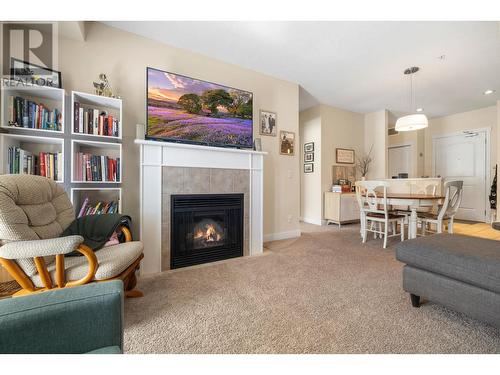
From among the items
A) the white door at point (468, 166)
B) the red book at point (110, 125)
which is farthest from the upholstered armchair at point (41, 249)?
the white door at point (468, 166)

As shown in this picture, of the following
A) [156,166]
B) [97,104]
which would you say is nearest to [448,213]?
[156,166]

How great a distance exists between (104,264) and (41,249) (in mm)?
315

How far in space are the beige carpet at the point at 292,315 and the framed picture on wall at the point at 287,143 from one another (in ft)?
6.14

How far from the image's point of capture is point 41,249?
1.14 m

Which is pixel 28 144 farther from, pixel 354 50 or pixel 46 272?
pixel 354 50

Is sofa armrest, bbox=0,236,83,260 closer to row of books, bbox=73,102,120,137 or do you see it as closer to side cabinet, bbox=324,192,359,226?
row of books, bbox=73,102,120,137

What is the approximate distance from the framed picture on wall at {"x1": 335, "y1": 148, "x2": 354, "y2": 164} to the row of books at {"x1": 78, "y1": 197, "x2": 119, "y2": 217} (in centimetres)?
439

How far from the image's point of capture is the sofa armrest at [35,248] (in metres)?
1.13
